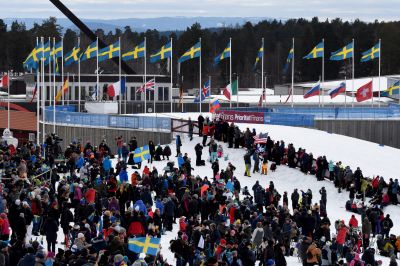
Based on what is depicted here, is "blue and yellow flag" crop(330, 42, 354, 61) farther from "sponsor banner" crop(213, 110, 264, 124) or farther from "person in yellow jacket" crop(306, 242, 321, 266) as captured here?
"person in yellow jacket" crop(306, 242, 321, 266)

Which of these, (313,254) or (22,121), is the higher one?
(22,121)

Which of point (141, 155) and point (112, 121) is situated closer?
point (141, 155)

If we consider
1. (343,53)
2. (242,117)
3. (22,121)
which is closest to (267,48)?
(343,53)

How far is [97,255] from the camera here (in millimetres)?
19719

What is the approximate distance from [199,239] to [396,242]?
7.51 meters

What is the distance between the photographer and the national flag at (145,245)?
20078mm

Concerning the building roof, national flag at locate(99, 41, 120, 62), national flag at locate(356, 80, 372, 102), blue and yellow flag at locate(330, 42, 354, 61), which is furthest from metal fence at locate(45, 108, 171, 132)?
blue and yellow flag at locate(330, 42, 354, 61)

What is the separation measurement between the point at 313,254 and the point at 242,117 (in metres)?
23.2

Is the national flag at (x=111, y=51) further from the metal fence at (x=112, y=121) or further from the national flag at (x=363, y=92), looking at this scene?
the national flag at (x=363, y=92)

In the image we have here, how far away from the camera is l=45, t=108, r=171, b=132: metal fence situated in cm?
4394

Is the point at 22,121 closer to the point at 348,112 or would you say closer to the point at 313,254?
the point at 348,112

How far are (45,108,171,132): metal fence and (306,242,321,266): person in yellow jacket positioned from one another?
2022cm

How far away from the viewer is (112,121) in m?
46.4

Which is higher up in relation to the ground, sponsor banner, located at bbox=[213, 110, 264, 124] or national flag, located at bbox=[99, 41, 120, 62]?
national flag, located at bbox=[99, 41, 120, 62]
